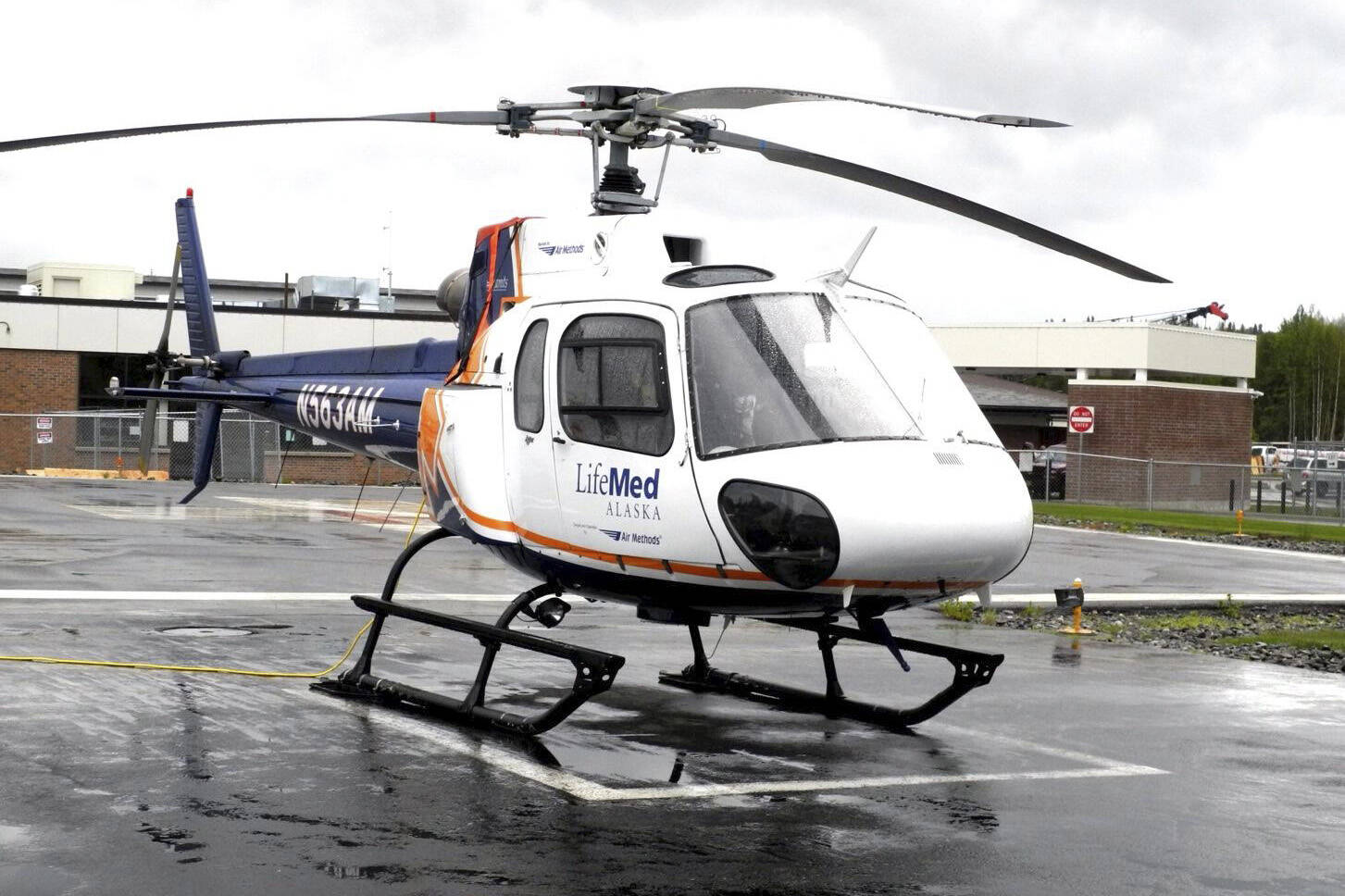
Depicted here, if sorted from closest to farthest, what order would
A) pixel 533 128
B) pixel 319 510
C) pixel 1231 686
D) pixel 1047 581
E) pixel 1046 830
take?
pixel 1046 830
pixel 533 128
pixel 1231 686
pixel 1047 581
pixel 319 510

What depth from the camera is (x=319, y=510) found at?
1193 inches

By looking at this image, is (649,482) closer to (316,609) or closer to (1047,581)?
(316,609)

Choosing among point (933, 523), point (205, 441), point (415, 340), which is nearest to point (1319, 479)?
point (415, 340)

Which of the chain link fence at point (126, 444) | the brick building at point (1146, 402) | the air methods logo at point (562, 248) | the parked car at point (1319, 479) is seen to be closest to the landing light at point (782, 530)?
the air methods logo at point (562, 248)

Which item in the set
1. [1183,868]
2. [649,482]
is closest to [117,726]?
[649,482]

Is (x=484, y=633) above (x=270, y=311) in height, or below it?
below

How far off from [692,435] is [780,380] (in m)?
0.57

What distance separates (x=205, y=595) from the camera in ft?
51.6

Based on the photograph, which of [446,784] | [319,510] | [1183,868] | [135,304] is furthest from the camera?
[135,304]

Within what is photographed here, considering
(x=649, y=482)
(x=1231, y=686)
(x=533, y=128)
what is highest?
(x=533, y=128)

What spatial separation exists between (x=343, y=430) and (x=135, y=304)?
34890mm

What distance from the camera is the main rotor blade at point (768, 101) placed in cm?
832

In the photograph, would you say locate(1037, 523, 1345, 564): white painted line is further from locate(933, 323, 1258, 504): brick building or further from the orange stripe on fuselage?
the orange stripe on fuselage

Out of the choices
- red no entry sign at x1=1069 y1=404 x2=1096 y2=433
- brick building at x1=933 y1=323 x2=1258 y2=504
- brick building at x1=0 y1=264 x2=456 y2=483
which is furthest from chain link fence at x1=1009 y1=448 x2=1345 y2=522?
brick building at x1=0 y1=264 x2=456 y2=483
